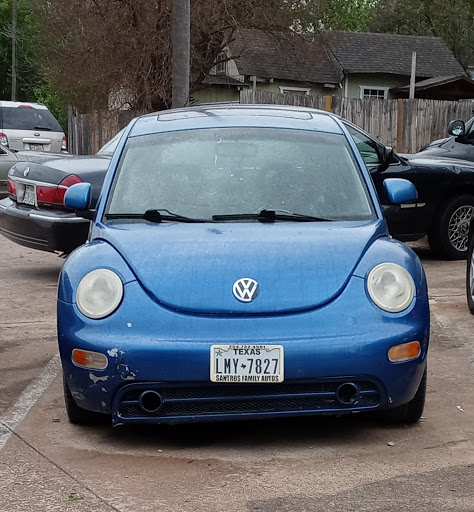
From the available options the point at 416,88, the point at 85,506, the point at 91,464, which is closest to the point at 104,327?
the point at 91,464

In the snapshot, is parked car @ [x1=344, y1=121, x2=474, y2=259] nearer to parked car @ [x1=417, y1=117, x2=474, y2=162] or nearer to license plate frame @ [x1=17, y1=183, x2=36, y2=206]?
parked car @ [x1=417, y1=117, x2=474, y2=162]

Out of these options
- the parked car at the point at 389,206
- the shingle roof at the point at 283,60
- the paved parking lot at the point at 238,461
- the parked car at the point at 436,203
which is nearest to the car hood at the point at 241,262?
the paved parking lot at the point at 238,461

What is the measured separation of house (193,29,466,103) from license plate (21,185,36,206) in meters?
26.8

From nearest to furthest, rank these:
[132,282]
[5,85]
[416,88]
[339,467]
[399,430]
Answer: [339,467] → [132,282] → [399,430] → [416,88] → [5,85]

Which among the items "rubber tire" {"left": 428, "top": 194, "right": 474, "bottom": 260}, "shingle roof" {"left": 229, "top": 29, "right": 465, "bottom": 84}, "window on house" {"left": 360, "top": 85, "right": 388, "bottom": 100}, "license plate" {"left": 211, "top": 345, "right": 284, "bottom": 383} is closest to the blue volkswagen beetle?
"license plate" {"left": 211, "top": 345, "right": 284, "bottom": 383}

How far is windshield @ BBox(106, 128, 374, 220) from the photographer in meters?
5.56

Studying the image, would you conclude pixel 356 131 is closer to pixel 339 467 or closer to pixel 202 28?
pixel 339 467

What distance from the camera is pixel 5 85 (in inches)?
2586

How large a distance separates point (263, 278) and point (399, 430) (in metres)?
1.07

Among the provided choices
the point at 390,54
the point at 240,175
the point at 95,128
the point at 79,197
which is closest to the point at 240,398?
the point at 240,175

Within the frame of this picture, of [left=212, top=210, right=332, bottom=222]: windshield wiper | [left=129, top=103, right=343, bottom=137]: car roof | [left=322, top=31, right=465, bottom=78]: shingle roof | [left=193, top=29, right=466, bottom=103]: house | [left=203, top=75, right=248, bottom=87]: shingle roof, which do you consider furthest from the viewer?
[left=322, top=31, right=465, bottom=78]: shingle roof

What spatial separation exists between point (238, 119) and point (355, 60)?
132 feet

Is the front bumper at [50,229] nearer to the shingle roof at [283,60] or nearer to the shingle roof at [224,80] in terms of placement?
the shingle roof at [283,60]

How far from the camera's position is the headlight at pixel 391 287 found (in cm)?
480
